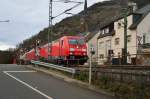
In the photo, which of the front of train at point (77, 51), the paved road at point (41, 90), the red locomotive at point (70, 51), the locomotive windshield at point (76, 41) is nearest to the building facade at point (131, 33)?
the locomotive windshield at point (76, 41)

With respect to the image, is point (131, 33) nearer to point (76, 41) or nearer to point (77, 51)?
point (76, 41)

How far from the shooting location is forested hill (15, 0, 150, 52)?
102m

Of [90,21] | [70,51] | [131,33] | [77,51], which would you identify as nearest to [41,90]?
[70,51]

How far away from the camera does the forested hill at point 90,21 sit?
335 ft

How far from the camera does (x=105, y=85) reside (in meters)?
24.1

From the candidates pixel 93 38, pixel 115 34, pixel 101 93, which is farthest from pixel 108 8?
pixel 101 93

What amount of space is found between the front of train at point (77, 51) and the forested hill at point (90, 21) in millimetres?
45585

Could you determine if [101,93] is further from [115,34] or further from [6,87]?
[115,34]

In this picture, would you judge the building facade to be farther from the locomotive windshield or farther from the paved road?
the paved road

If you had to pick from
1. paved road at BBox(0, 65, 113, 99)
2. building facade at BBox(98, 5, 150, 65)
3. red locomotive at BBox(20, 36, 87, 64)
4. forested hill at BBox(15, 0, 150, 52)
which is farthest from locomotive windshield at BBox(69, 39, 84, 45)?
forested hill at BBox(15, 0, 150, 52)

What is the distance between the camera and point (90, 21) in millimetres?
128500

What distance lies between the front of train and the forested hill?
1795 inches

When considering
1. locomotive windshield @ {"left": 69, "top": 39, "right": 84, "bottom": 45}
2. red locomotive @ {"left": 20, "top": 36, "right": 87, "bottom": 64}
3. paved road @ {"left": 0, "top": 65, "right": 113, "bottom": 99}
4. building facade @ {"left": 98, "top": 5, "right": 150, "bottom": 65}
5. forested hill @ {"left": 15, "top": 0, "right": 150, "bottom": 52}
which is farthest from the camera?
forested hill @ {"left": 15, "top": 0, "right": 150, "bottom": 52}

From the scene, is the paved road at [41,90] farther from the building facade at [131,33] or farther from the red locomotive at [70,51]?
the building facade at [131,33]
